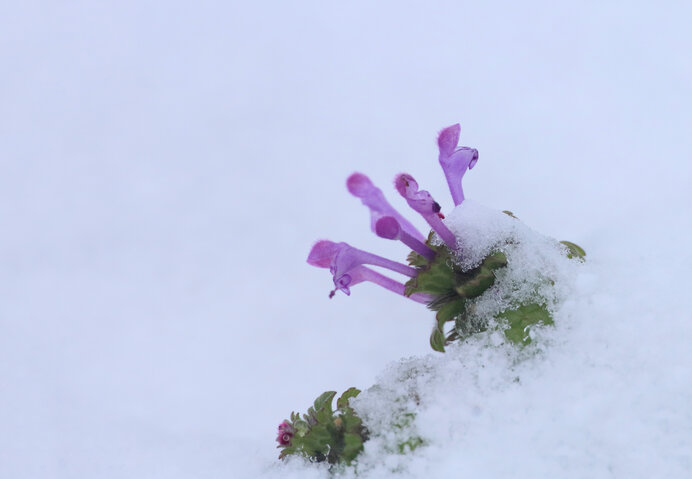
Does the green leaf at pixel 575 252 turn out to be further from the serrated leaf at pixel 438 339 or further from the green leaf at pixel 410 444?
the green leaf at pixel 410 444

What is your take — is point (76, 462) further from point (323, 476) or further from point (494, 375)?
point (494, 375)

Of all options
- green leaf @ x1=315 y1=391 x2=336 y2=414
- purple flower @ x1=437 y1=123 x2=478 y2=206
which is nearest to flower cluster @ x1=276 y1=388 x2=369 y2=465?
green leaf @ x1=315 y1=391 x2=336 y2=414

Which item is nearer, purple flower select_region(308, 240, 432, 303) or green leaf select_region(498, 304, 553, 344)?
green leaf select_region(498, 304, 553, 344)

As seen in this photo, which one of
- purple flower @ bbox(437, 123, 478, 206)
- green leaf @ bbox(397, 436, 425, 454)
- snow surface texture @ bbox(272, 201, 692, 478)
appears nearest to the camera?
snow surface texture @ bbox(272, 201, 692, 478)

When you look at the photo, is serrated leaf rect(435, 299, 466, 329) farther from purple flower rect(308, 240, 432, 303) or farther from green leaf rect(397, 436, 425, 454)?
green leaf rect(397, 436, 425, 454)

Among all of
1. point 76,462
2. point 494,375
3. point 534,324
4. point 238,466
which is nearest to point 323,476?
point 238,466

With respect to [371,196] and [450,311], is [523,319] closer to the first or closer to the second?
[450,311]
